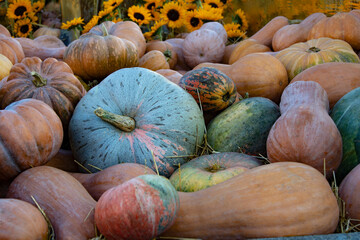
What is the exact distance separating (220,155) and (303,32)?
8.61 feet

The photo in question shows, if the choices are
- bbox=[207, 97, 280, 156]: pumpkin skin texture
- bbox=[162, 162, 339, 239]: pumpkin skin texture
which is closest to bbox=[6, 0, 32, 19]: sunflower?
bbox=[207, 97, 280, 156]: pumpkin skin texture

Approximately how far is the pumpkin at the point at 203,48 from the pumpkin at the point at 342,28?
3.97 ft

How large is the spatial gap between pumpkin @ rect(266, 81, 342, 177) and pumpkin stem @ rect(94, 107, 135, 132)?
926 mm

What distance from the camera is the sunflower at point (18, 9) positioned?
6383 millimetres

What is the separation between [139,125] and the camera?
263 centimetres

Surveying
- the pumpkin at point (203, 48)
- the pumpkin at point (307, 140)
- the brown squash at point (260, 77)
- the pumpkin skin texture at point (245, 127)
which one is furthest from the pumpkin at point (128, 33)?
the pumpkin at point (307, 140)

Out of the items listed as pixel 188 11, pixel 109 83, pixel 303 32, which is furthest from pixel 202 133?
pixel 188 11

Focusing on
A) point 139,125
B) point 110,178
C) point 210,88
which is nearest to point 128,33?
point 210,88

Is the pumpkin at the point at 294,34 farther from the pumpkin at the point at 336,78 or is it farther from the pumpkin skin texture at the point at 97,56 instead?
the pumpkin skin texture at the point at 97,56

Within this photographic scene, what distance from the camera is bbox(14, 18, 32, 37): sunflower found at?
260 inches

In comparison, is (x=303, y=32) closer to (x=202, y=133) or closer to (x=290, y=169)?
(x=202, y=133)

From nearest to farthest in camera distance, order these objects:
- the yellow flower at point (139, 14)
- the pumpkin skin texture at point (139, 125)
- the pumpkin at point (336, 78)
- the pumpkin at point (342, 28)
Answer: the pumpkin skin texture at point (139, 125) → the pumpkin at point (336, 78) → the pumpkin at point (342, 28) → the yellow flower at point (139, 14)

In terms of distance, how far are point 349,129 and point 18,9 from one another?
5842 millimetres

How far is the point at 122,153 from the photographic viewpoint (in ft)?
8.34
